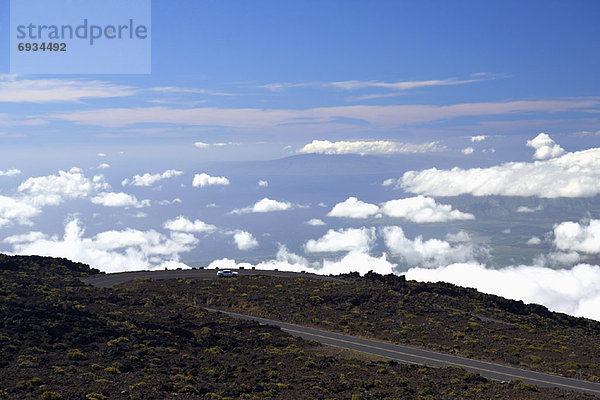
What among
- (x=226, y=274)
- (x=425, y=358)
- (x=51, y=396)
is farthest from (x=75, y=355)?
(x=226, y=274)

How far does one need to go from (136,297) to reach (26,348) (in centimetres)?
2611

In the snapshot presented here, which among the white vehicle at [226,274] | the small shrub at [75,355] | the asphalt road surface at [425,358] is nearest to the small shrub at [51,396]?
the small shrub at [75,355]

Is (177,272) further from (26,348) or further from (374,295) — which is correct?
(26,348)

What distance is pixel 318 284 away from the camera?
76.6 m

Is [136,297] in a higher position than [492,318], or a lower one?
higher

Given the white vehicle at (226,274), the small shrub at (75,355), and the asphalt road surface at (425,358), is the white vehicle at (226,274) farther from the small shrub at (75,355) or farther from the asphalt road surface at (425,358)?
the small shrub at (75,355)

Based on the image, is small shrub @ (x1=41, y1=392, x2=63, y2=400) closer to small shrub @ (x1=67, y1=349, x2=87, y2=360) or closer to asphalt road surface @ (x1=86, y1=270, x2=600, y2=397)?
small shrub @ (x1=67, y1=349, x2=87, y2=360)

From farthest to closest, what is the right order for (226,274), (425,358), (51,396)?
1. (226,274)
2. (425,358)
3. (51,396)

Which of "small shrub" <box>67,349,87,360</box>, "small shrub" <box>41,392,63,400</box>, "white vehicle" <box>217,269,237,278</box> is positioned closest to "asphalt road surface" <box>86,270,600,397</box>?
"white vehicle" <box>217,269,237,278</box>

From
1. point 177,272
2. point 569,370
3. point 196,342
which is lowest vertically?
point 569,370

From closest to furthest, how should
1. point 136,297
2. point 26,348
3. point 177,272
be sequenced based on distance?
point 26,348
point 136,297
point 177,272

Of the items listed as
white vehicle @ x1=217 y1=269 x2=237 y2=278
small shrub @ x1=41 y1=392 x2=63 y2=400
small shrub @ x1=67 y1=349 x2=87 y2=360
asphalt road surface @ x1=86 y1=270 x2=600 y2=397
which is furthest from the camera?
white vehicle @ x1=217 y1=269 x2=237 y2=278

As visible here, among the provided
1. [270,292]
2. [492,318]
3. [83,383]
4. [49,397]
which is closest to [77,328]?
[83,383]

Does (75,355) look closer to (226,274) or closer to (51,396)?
(51,396)
